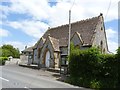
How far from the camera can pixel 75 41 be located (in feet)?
110

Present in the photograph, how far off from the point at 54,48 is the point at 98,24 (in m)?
7.92

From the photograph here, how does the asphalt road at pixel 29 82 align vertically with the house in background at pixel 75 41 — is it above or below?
below

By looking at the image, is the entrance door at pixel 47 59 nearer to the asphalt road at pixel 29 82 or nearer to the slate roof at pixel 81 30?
the slate roof at pixel 81 30

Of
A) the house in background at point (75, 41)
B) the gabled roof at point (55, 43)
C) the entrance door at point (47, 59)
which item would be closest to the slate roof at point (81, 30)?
the house in background at point (75, 41)

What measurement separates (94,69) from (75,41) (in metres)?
15.8

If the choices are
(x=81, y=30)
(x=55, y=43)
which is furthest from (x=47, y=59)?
(x=81, y=30)

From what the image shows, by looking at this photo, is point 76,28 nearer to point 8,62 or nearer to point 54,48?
point 54,48

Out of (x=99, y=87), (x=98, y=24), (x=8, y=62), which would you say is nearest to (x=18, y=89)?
(x=99, y=87)

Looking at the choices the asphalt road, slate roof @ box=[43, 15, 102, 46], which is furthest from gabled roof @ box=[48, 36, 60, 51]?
the asphalt road

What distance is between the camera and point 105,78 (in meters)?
17.1

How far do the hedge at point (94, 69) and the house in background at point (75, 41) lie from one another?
38.6 feet

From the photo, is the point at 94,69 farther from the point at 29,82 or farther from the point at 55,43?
the point at 55,43

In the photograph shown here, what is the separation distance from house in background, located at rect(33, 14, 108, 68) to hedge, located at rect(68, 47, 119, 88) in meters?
11.8

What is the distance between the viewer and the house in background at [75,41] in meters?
32.8
